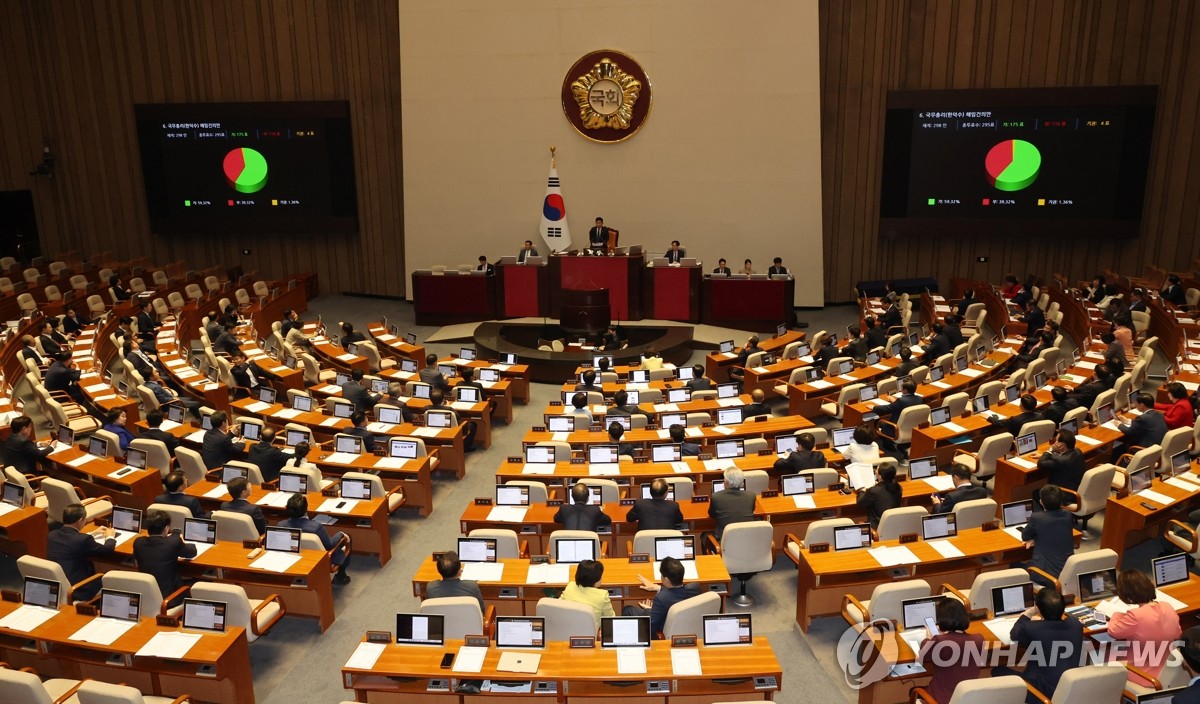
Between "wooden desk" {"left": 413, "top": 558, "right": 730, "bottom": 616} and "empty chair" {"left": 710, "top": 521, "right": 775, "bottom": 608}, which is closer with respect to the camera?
"wooden desk" {"left": 413, "top": 558, "right": 730, "bottom": 616}

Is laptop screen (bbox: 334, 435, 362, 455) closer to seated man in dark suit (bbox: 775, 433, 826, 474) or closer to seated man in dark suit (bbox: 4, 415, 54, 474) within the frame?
seated man in dark suit (bbox: 4, 415, 54, 474)

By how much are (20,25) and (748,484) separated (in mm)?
24818

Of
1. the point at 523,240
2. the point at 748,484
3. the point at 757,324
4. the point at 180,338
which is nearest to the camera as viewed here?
the point at 748,484

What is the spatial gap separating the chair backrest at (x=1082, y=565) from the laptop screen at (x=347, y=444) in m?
8.12

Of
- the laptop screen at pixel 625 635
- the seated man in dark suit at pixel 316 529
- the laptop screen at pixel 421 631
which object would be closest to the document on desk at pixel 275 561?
the seated man in dark suit at pixel 316 529

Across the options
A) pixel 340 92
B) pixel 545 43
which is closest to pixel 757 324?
pixel 545 43

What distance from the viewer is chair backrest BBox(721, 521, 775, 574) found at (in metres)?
8.58

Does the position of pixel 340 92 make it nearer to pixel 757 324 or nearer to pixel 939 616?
pixel 757 324

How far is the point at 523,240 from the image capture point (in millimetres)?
23172

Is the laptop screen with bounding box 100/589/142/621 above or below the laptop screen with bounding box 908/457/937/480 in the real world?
below

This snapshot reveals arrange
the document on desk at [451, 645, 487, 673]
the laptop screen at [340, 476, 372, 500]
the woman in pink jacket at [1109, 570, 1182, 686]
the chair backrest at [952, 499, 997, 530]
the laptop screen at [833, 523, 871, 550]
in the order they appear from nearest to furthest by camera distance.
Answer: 1. the woman in pink jacket at [1109, 570, 1182, 686]
2. the document on desk at [451, 645, 487, 673]
3. the laptop screen at [833, 523, 871, 550]
4. the chair backrest at [952, 499, 997, 530]
5. the laptop screen at [340, 476, 372, 500]

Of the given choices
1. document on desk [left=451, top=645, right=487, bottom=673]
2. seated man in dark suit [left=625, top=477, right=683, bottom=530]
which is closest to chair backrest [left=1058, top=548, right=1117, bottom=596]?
seated man in dark suit [left=625, top=477, right=683, bottom=530]

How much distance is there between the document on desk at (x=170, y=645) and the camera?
6865mm

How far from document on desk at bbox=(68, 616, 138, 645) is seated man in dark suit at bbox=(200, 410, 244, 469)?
4.20m
